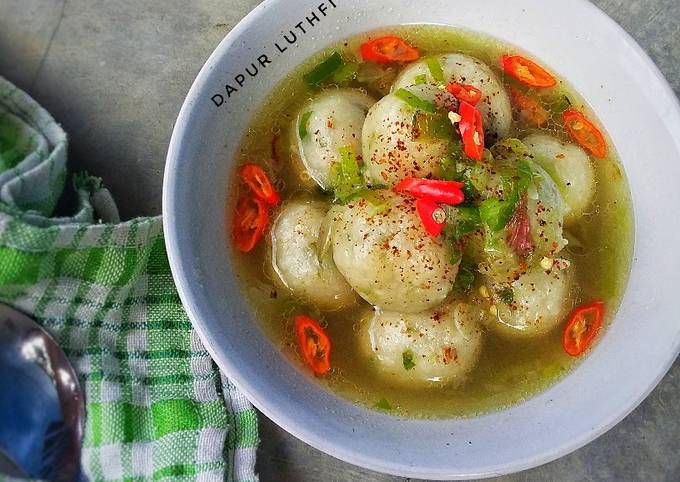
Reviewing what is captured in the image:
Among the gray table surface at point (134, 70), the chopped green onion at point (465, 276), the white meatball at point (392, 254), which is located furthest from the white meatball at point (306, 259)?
the gray table surface at point (134, 70)

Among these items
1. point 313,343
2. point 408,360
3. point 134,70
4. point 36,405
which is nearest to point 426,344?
point 408,360

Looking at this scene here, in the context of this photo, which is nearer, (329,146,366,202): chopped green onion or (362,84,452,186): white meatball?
(362,84,452,186): white meatball

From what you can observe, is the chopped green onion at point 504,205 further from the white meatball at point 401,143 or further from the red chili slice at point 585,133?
the red chili slice at point 585,133

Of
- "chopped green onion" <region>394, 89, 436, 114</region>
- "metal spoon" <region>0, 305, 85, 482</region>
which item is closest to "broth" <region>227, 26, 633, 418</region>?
"chopped green onion" <region>394, 89, 436, 114</region>

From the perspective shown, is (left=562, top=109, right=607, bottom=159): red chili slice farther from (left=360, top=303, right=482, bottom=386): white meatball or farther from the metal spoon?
the metal spoon

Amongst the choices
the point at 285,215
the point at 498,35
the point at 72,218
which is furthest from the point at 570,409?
the point at 72,218

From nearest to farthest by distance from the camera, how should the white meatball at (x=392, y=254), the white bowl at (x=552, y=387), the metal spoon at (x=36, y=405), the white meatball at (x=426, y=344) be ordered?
the white meatball at (x=392, y=254) < the white bowl at (x=552, y=387) < the white meatball at (x=426, y=344) < the metal spoon at (x=36, y=405)

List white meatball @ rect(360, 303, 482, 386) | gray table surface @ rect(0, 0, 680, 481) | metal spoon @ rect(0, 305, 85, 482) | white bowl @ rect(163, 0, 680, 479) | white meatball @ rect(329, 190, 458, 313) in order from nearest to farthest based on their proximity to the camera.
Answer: white meatball @ rect(329, 190, 458, 313)
white bowl @ rect(163, 0, 680, 479)
white meatball @ rect(360, 303, 482, 386)
metal spoon @ rect(0, 305, 85, 482)
gray table surface @ rect(0, 0, 680, 481)
